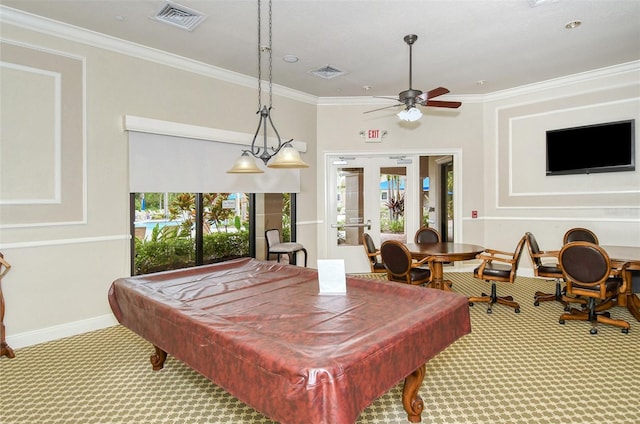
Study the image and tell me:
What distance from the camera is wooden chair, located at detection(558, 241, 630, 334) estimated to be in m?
3.51

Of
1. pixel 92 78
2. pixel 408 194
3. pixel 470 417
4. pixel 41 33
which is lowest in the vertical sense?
pixel 470 417

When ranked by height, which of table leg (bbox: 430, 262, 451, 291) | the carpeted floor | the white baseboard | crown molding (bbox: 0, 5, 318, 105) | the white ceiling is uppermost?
the white ceiling

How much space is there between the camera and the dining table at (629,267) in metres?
3.59

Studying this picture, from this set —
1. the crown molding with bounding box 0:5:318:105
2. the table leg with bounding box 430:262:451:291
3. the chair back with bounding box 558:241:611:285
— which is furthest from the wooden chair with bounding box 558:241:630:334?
the crown molding with bounding box 0:5:318:105

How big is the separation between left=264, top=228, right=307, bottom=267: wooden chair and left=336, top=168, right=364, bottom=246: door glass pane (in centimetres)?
98

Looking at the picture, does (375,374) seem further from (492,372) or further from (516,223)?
(516,223)

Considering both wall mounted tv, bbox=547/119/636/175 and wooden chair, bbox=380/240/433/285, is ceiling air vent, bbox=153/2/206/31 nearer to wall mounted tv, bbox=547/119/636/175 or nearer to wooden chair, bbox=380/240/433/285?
wooden chair, bbox=380/240/433/285

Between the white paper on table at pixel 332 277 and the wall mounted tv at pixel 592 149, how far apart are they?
15.8 feet

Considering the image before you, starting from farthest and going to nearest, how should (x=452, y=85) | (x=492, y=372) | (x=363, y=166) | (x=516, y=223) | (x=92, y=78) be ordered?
1. (x=363, y=166)
2. (x=516, y=223)
3. (x=452, y=85)
4. (x=92, y=78)
5. (x=492, y=372)

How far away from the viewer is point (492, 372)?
286cm

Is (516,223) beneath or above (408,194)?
beneath

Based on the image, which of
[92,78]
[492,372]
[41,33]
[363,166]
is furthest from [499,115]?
[41,33]

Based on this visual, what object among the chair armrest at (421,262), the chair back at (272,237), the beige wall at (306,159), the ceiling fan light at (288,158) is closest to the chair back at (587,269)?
the chair armrest at (421,262)

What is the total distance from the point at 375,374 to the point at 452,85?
17.5 ft
